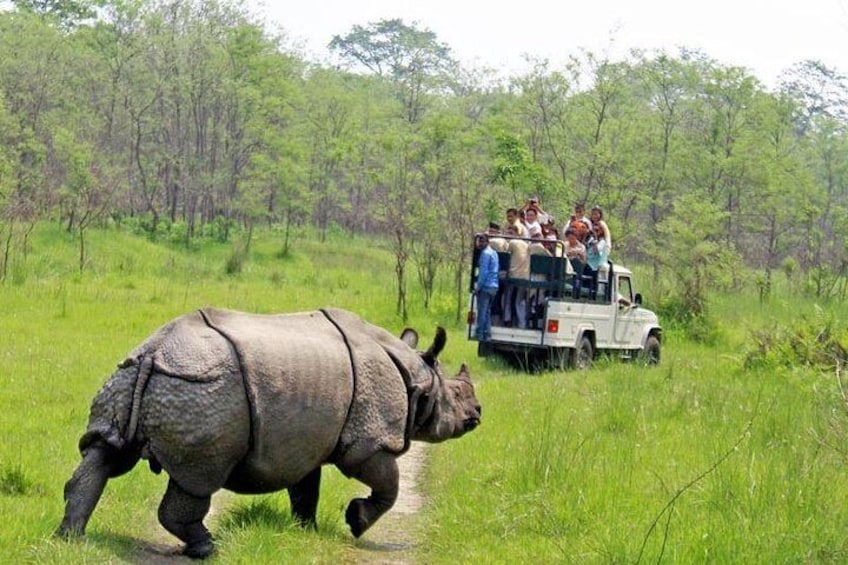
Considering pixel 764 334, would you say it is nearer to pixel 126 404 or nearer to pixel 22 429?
pixel 22 429

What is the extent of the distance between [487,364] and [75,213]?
693 inches

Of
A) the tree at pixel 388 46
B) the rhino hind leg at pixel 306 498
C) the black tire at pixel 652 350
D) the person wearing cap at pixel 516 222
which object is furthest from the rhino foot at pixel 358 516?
the tree at pixel 388 46

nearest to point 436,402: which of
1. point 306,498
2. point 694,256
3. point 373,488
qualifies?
point 373,488

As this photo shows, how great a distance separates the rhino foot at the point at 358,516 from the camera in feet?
25.6

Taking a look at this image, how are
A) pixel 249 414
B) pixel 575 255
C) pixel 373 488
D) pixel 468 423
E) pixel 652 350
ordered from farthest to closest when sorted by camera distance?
pixel 652 350, pixel 575 255, pixel 468 423, pixel 373 488, pixel 249 414

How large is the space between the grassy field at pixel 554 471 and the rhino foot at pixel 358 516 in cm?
12

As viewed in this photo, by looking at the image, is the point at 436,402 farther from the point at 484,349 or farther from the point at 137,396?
the point at 484,349

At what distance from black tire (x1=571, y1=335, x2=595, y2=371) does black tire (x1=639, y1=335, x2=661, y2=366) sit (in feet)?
5.22

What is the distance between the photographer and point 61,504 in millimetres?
7812

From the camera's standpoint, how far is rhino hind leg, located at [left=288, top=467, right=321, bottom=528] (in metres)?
7.86

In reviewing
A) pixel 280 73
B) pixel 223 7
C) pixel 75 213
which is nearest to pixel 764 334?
pixel 75 213

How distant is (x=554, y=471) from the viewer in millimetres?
8938

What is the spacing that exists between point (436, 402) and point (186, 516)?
2073 millimetres

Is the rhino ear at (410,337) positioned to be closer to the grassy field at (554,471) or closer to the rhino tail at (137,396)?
the grassy field at (554,471)
